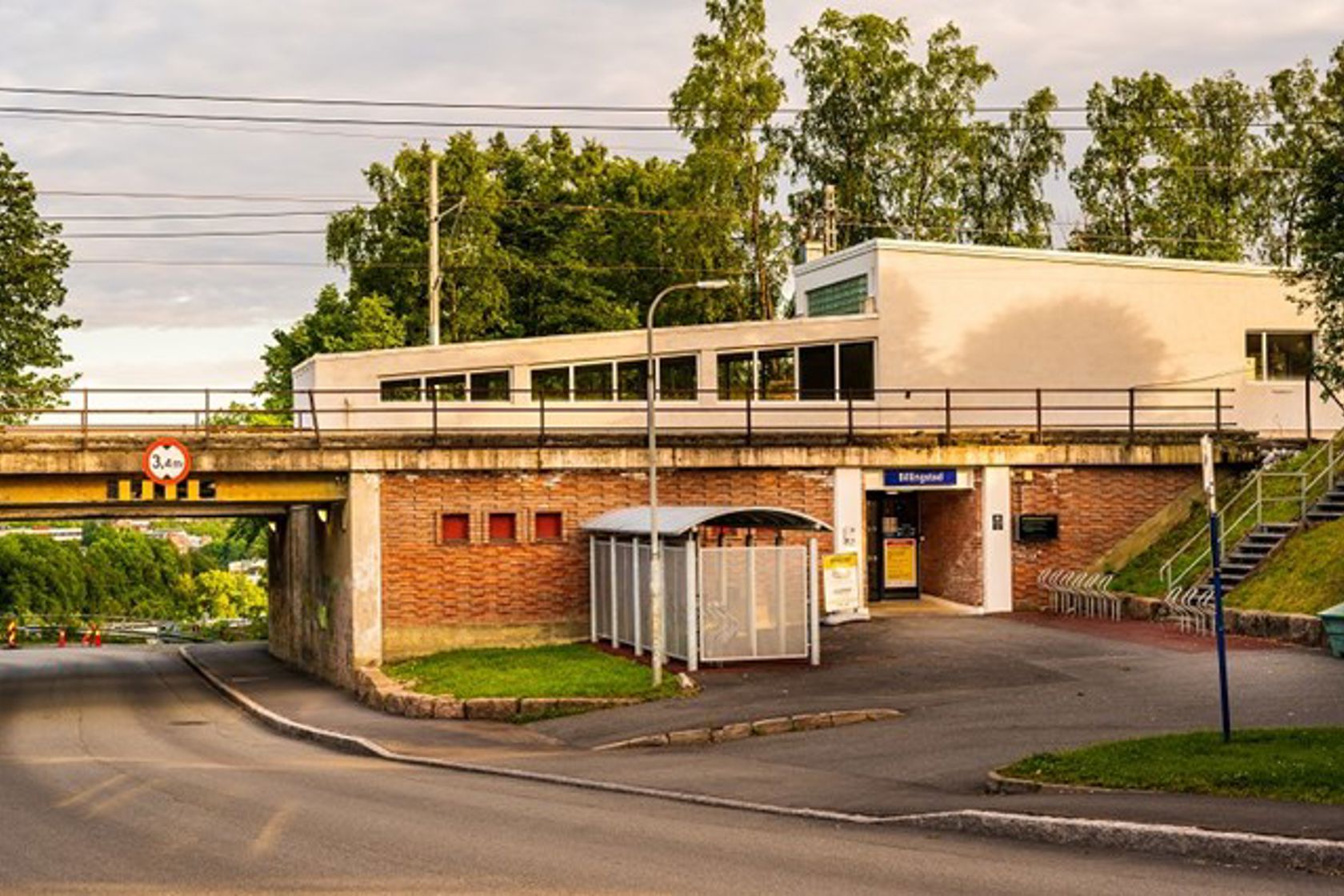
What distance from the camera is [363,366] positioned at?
39.3m

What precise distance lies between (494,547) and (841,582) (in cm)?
684

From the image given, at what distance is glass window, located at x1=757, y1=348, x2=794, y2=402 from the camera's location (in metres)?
40.5

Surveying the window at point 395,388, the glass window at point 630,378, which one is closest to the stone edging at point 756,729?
the window at point 395,388

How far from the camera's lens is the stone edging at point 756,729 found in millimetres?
23453

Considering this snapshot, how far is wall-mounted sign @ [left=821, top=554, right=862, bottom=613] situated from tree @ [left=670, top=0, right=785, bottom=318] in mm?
26593

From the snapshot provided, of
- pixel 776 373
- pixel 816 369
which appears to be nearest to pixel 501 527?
pixel 776 373

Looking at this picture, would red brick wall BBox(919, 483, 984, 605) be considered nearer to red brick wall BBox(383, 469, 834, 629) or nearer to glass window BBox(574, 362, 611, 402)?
red brick wall BBox(383, 469, 834, 629)

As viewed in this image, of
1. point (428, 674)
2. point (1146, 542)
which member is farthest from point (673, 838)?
point (1146, 542)

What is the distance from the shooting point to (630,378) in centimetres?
4094

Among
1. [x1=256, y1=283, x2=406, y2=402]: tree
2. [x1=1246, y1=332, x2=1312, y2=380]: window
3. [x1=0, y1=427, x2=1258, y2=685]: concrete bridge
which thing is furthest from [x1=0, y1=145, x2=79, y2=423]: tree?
[x1=1246, y1=332, x2=1312, y2=380]: window

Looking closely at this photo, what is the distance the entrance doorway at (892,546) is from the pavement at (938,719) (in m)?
4.88

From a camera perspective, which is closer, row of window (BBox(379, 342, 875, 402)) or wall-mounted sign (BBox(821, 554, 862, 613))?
wall-mounted sign (BBox(821, 554, 862, 613))

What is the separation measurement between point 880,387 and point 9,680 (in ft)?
73.9

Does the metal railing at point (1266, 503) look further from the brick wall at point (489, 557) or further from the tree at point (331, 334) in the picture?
the tree at point (331, 334)
